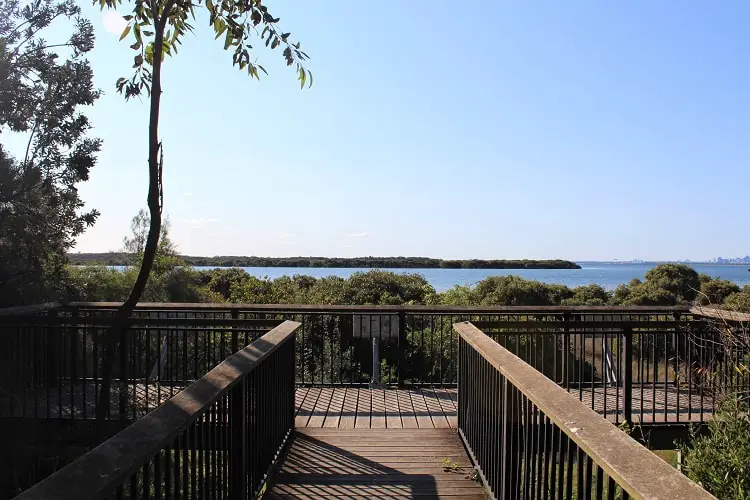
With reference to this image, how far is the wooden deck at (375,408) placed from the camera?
251 inches

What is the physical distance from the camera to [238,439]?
3551 mm

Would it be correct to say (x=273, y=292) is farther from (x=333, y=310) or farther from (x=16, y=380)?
(x=16, y=380)

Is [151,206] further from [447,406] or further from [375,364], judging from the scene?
[375,364]

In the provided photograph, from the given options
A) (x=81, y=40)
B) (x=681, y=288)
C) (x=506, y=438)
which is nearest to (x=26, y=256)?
(x=81, y=40)

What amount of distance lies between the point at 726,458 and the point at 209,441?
388cm

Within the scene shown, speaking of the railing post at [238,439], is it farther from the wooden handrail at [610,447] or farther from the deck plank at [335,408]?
the deck plank at [335,408]

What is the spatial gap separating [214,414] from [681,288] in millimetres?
23591

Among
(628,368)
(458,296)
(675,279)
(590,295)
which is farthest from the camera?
(590,295)

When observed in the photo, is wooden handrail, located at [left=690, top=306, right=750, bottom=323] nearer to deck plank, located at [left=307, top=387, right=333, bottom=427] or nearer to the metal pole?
the metal pole

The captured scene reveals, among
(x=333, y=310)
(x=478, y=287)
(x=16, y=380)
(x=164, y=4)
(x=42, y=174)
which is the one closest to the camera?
(x=164, y=4)

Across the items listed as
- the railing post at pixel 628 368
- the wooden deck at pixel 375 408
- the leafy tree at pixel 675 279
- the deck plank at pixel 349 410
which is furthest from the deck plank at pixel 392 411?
the leafy tree at pixel 675 279

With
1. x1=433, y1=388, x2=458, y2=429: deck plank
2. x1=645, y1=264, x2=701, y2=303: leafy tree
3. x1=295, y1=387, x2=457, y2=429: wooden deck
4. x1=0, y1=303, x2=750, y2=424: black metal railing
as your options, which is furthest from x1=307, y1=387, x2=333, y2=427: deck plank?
x1=645, y1=264, x2=701, y2=303: leafy tree

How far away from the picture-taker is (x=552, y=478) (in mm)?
2979

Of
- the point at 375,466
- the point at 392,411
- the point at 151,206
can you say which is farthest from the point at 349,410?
the point at 151,206
